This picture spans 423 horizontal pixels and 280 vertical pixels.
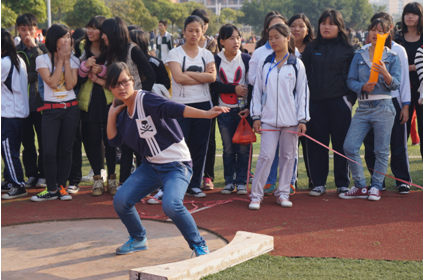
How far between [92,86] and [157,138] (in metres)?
2.37

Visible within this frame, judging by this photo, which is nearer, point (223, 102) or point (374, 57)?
point (374, 57)

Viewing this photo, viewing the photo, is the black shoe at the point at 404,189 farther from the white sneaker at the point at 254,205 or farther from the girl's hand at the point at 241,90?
the girl's hand at the point at 241,90

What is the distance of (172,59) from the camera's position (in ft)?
19.4

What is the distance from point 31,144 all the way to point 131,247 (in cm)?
322

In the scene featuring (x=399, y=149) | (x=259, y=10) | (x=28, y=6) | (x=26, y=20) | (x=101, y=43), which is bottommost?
(x=399, y=149)

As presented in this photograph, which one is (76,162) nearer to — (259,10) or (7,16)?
(7,16)

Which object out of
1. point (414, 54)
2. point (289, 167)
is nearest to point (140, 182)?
point (289, 167)

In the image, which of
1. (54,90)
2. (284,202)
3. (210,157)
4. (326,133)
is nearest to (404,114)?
(326,133)

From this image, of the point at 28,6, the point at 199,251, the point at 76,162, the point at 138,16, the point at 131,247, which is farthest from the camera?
the point at 138,16

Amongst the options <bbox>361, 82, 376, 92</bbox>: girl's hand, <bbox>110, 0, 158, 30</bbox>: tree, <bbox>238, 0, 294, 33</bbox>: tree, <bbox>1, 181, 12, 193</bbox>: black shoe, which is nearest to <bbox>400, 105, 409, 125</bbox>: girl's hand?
<bbox>361, 82, 376, 92</bbox>: girl's hand

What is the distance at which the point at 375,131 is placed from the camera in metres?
5.77

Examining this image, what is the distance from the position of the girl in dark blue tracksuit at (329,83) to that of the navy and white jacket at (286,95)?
479 millimetres

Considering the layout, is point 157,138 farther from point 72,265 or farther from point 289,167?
point 289,167

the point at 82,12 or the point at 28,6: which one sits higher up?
the point at 28,6
